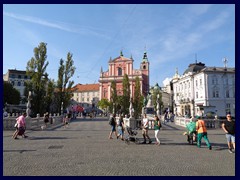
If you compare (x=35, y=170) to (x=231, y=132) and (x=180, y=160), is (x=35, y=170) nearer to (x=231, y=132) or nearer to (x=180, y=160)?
(x=180, y=160)

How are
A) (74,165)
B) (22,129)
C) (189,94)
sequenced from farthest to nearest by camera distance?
(189,94)
(22,129)
(74,165)

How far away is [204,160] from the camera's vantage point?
309 inches

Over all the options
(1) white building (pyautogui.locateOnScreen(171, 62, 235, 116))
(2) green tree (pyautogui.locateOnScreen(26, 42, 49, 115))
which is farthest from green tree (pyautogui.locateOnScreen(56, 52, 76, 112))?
(1) white building (pyautogui.locateOnScreen(171, 62, 235, 116))

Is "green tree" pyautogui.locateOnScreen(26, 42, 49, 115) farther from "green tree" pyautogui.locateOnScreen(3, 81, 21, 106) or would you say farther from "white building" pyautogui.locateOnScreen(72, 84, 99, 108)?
"white building" pyautogui.locateOnScreen(72, 84, 99, 108)

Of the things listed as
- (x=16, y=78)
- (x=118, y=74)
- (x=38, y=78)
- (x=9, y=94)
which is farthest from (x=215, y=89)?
(x=16, y=78)

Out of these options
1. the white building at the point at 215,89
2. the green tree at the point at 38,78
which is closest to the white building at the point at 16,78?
the green tree at the point at 38,78

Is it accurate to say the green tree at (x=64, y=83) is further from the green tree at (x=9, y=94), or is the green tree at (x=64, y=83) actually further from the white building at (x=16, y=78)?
the white building at (x=16, y=78)

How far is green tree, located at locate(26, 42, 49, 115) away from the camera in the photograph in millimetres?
31297

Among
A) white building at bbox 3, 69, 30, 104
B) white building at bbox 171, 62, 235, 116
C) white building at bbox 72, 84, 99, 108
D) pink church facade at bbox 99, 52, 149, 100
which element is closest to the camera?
white building at bbox 171, 62, 235, 116

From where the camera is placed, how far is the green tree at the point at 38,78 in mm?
31297

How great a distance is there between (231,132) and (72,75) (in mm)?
36483

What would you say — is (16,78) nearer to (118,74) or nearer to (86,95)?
(86,95)

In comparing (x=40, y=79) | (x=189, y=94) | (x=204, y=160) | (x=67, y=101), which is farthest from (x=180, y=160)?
(x=189, y=94)

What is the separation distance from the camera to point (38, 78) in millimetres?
31125
